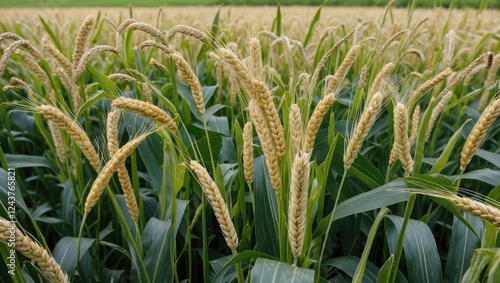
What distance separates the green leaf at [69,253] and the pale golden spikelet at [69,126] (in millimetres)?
452

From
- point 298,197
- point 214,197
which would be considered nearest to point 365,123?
point 298,197

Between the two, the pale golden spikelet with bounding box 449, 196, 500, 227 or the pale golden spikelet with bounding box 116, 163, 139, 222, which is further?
the pale golden spikelet with bounding box 116, 163, 139, 222

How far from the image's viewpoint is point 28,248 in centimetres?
74

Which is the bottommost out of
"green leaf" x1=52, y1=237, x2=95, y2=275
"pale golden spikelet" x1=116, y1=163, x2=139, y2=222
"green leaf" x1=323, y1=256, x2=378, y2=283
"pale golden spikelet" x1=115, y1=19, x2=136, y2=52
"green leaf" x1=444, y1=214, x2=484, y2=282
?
"green leaf" x1=52, y1=237, x2=95, y2=275

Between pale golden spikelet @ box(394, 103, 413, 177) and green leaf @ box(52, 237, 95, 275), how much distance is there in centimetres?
94

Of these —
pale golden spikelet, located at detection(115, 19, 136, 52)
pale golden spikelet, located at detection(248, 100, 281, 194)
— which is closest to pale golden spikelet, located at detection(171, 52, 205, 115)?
pale golden spikelet, located at detection(248, 100, 281, 194)

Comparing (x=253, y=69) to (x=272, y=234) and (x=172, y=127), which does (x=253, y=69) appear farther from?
(x=272, y=234)

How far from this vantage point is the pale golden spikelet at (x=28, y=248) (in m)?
0.70

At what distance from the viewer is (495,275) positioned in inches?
34.2

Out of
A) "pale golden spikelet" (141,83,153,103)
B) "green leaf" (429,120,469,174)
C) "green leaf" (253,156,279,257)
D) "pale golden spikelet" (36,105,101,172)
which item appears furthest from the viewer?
"pale golden spikelet" (141,83,153,103)

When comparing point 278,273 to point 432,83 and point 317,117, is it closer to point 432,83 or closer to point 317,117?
point 317,117

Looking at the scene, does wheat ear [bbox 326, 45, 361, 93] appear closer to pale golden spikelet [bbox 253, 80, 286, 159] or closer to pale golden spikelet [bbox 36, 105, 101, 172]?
pale golden spikelet [bbox 253, 80, 286, 159]

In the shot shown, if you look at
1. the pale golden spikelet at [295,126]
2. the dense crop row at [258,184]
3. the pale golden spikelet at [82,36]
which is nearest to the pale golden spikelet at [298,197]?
the dense crop row at [258,184]

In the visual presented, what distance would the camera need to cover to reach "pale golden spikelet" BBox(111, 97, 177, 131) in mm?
888
